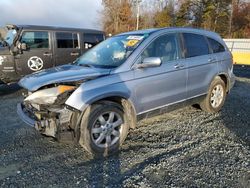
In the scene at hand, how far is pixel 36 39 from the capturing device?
884cm

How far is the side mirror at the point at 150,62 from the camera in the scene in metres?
4.54

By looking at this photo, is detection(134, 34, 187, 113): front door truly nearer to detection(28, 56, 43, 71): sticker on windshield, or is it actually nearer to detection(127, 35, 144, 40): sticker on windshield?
detection(127, 35, 144, 40): sticker on windshield

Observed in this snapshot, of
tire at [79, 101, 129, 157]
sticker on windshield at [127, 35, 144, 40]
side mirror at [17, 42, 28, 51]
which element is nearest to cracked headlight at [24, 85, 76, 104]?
tire at [79, 101, 129, 157]

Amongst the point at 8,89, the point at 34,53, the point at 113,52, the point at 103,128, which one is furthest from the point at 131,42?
the point at 8,89

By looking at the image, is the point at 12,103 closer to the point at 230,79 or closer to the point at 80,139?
the point at 80,139

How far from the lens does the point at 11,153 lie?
441cm

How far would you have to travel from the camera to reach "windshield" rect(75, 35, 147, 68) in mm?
4777

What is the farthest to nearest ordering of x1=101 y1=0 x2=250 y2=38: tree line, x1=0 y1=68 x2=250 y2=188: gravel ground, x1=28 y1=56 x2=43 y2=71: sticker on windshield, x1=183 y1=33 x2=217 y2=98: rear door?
x1=101 y1=0 x2=250 y2=38: tree line, x1=28 y1=56 x2=43 y2=71: sticker on windshield, x1=183 y1=33 x2=217 y2=98: rear door, x1=0 y1=68 x2=250 y2=188: gravel ground

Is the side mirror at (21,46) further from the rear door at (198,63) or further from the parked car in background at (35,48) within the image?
the rear door at (198,63)

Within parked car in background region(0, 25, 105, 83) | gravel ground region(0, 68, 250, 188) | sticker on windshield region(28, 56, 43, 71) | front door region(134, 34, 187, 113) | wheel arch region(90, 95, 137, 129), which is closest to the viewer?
gravel ground region(0, 68, 250, 188)

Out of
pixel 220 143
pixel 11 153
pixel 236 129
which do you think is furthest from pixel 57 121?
pixel 236 129

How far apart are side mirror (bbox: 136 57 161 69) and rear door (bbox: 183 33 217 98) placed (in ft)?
3.71

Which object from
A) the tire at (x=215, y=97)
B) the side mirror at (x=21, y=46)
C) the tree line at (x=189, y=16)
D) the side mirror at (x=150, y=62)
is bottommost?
the tire at (x=215, y=97)

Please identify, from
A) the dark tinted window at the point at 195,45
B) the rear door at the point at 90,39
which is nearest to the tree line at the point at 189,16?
the rear door at the point at 90,39
